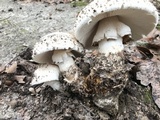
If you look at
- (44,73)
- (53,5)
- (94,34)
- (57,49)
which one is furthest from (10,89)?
(53,5)

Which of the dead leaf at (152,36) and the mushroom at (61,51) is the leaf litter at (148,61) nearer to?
the dead leaf at (152,36)

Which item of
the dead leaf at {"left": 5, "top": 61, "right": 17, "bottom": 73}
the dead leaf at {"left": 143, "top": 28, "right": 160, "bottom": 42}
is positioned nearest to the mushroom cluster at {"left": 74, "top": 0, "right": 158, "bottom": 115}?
the dead leaf at {"left": 5, "top": 61, "right": 17, "bottom": 73}

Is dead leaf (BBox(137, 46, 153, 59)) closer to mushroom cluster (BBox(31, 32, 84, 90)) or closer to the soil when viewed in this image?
the soil

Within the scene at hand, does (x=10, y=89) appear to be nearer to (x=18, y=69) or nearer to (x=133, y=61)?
(x=18, y=69)

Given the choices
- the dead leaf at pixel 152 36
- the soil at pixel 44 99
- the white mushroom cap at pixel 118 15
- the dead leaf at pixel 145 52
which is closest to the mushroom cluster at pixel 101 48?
the white mushroom cap at pixel 118 15

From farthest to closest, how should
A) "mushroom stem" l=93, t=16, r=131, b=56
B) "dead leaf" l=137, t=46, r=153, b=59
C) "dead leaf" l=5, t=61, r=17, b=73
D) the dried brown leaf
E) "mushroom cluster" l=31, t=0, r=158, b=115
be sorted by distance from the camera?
1. "dead leaf" l=137, t=46, r=153, b=59
2. "dead leaf" l=5, t=61, r=17, b=73
3. the dried brown leaf
4. "mushroom stem" l=93, t=16, r=131, b=56
5. "mushroom cluster" l=31, t=0, r=158, b=115
